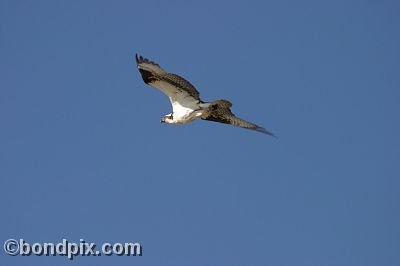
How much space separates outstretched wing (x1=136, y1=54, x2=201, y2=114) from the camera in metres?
18.6

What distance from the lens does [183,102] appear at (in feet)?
64.0

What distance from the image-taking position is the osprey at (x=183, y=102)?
1864 cm

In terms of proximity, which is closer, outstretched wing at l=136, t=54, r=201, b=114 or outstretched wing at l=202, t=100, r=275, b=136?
outstretched wing at l=136, t=54, r=201, b=114

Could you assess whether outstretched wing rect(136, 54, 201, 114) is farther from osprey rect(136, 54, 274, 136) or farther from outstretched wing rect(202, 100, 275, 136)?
outstretched wing rect(202, 100, 275, 136)

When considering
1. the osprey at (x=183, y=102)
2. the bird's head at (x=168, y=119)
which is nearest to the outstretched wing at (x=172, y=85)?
the osprey at (x=183, y=102)

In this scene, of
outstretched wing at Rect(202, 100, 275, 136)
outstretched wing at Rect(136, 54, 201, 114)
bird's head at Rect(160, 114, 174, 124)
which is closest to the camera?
outstretched wing at Rect(136, 54, 201, 114)

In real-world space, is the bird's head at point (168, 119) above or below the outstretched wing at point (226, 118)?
above

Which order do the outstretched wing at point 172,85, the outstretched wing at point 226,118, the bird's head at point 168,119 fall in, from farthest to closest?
the bird's head at point 168,119, the outstretched wing at point 226,118, the outstretched wing at point 172,85

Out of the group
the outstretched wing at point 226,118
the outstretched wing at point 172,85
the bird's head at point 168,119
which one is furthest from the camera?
the bird's head at point 168,119

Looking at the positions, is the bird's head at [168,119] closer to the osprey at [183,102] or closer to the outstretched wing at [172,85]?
the osprey at [183,102]

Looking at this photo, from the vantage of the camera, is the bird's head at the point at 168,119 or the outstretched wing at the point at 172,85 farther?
the bird's head at the point at 168,119

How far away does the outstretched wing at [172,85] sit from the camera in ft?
61.0

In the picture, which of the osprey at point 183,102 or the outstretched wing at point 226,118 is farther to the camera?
the outstretched wing at point 226,118

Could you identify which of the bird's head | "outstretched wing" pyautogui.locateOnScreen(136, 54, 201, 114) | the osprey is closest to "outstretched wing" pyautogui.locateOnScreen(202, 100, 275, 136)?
the osprey
